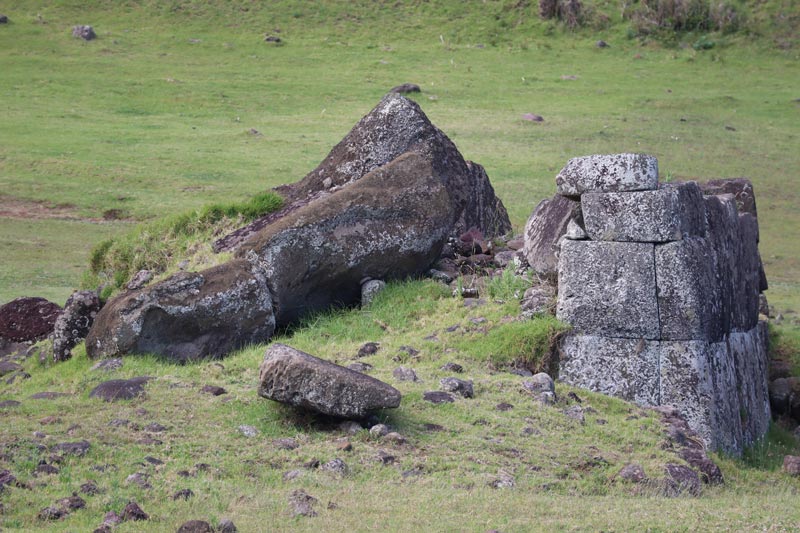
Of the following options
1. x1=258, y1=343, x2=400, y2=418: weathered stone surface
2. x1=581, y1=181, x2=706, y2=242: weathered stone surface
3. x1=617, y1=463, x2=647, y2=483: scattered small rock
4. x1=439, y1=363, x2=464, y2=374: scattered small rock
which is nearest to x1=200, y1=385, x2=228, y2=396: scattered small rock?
x1=258, y1=343, x2=400, y2=418: weathered stone surface

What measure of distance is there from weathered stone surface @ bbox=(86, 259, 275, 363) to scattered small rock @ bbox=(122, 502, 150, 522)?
13.6 feet

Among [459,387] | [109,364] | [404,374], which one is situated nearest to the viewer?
[459,387]

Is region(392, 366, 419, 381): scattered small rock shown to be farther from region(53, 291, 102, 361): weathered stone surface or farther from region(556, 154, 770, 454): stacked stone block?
region(53, 291, 102, 361): weathered stone surface

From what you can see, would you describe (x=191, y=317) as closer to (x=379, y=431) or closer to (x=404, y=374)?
(x=404, y=374)

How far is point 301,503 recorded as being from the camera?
691 cm

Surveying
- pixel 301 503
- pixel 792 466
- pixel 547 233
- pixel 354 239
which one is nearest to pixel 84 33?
pixel 354 239

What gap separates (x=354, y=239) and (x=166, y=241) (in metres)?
3.02

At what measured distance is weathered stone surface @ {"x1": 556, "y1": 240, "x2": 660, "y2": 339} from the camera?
10.4 metres

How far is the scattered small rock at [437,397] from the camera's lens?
9211mm

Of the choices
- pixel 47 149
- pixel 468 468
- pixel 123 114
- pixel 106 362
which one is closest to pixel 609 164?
pixel 468 468

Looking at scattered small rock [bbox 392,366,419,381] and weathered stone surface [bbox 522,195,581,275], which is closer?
scattered small rock [bbox 392,366,419,381]

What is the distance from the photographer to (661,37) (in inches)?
1651

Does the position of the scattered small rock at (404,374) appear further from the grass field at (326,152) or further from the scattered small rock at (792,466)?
the scattered small rock at (792,466)

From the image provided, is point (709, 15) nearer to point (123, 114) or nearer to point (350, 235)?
point (123, 114)
